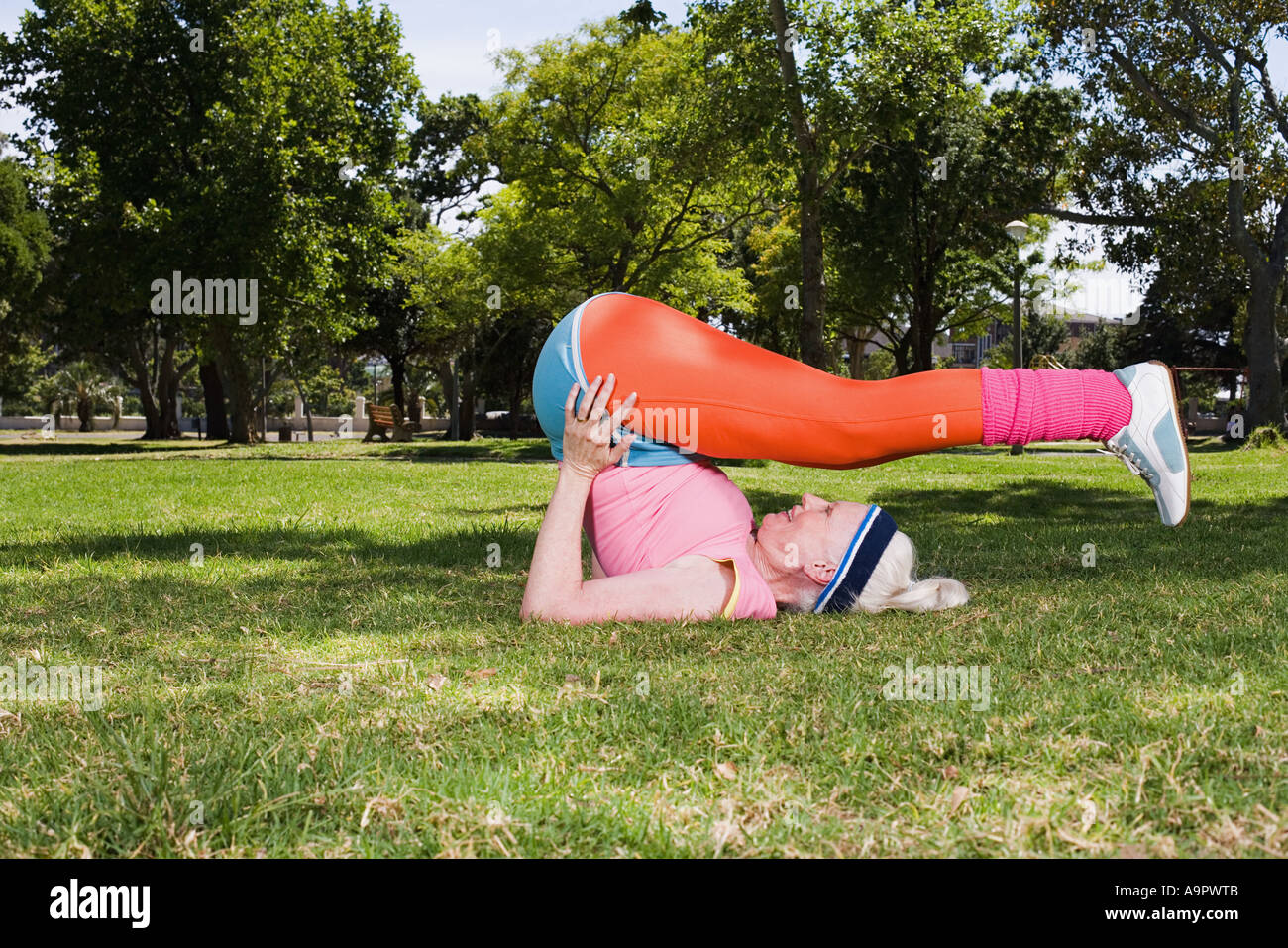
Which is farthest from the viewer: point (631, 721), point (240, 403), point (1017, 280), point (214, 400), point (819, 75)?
point (214, 400)

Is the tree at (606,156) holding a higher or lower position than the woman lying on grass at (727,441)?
higher

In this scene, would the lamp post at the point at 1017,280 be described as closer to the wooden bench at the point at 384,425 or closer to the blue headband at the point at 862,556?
the blue headband at the point at 862,556

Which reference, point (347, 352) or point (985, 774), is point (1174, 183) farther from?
point (347, 352)

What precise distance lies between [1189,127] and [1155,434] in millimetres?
20991

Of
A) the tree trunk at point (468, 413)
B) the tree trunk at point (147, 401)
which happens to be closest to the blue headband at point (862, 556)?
the tree trunk at point (468, 413)

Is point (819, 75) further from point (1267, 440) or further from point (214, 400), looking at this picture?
point (214, 400)

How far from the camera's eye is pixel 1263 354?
74.2 feet

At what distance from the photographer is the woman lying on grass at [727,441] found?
3.58 m

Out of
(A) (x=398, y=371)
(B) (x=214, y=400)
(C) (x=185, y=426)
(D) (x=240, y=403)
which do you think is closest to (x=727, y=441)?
(D) (x=240, y=403)

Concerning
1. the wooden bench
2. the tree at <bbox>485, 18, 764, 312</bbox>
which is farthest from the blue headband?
the wooden bench

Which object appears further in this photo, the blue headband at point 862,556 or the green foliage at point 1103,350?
the green foliage at point 1103,350

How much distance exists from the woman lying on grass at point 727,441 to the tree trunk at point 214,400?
114 feet

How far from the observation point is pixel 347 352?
42812 millimetres

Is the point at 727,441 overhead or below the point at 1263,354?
below
